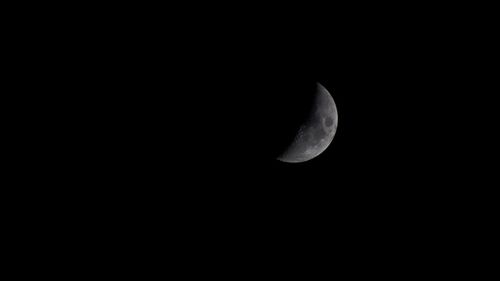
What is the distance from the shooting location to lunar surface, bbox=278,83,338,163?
3.71 meters

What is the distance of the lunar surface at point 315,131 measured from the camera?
12.2ft

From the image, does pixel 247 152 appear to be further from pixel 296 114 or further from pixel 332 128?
pixel 332 128

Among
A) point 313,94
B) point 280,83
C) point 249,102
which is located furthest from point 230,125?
point 313,94

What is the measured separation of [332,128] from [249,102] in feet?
3.22

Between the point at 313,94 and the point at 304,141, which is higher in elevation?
the point at 313,94

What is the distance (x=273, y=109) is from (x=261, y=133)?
0.25 metres

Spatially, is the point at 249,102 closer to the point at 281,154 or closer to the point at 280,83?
the point at 280,83

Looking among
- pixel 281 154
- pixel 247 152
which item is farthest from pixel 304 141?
pixel 247 152

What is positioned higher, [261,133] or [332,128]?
[332,128]

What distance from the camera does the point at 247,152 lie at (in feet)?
12.2

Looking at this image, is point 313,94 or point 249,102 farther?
point 313,94

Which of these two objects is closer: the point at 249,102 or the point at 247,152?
the point at 249,102

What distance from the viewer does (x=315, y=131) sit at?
3.75 metres

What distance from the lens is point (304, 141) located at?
376 cm
